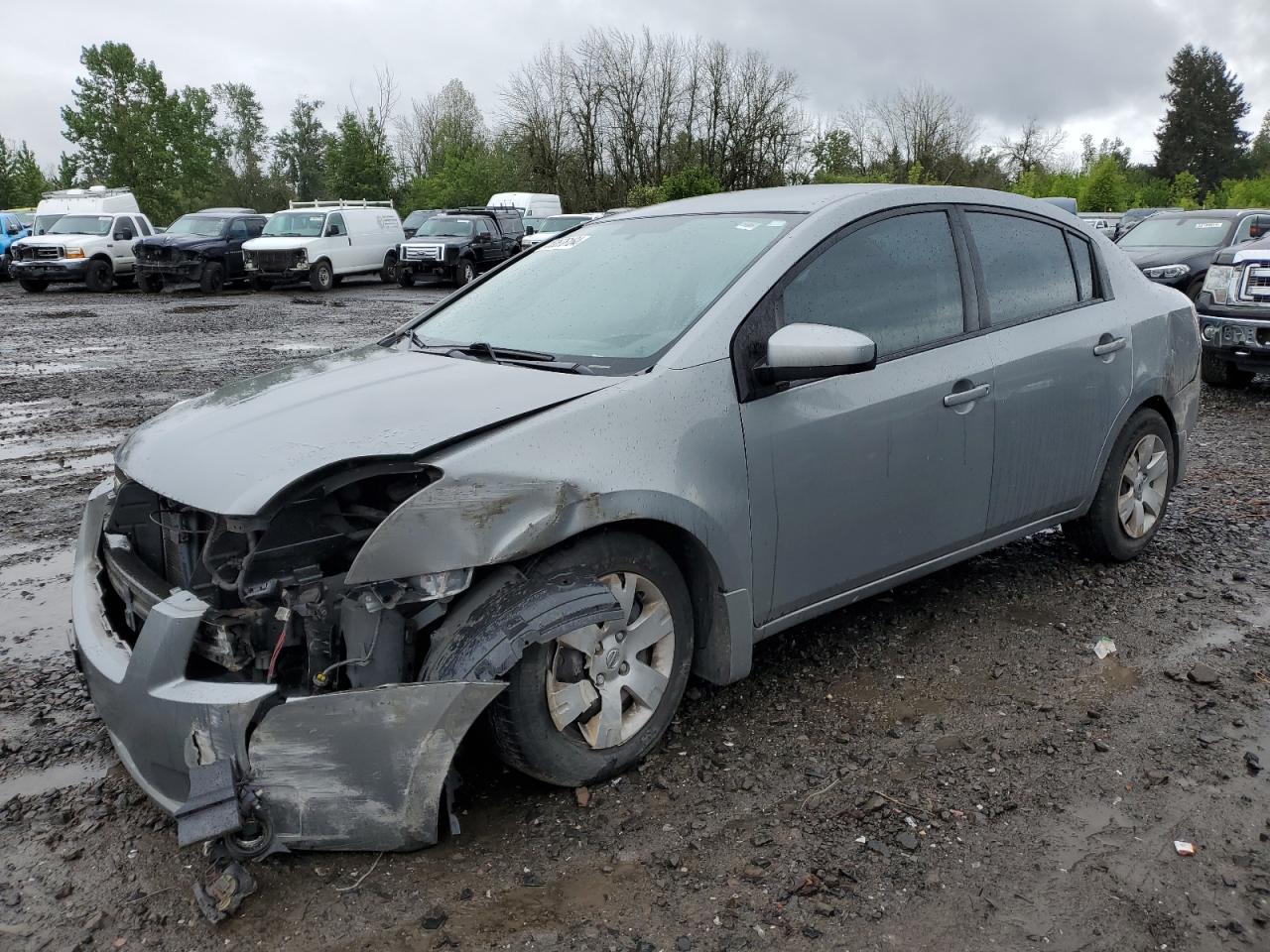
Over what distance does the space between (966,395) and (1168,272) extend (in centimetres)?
1110

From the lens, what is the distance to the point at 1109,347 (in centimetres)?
443

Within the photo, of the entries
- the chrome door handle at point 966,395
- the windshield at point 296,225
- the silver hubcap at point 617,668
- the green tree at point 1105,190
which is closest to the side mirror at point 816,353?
the chrome door handle at point 966,395

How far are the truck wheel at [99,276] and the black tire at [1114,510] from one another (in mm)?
24742

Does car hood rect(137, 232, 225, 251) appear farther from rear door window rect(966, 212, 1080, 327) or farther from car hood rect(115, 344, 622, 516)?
rear door window rect(966, 212, 1080, 327)

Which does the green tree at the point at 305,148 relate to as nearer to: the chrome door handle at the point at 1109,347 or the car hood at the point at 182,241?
the car hood at the point at 182,241

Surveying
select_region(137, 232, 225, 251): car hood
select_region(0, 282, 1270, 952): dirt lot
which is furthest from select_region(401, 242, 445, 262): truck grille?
select_region(0, 282, 1270, 952): dirt lot

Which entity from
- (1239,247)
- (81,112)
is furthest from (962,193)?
(81,112)

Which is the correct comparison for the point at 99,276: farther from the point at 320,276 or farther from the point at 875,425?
the point at 875,425

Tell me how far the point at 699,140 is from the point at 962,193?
44670 millimetres

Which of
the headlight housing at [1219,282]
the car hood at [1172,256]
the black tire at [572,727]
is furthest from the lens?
the car hood at [1172,256]

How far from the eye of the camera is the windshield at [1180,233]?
1409 cm

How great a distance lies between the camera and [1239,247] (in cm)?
978

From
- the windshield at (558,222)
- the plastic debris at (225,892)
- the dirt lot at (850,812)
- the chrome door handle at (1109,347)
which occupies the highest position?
the chrome door handle at (1109,347)

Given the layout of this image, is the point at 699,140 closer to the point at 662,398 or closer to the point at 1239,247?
the point at 1239,247
